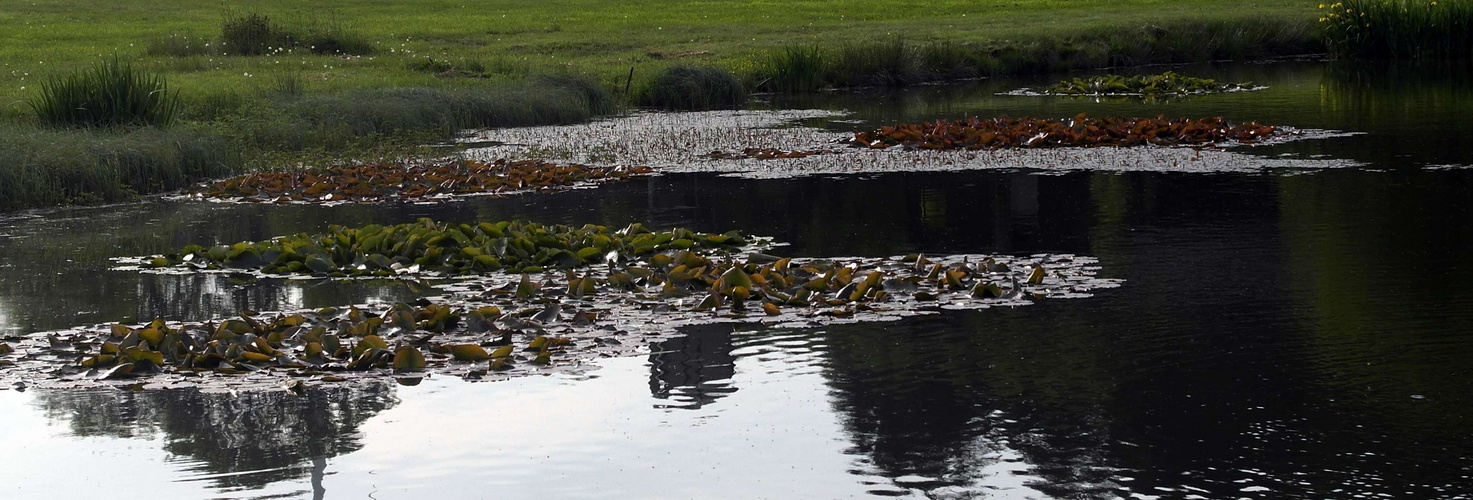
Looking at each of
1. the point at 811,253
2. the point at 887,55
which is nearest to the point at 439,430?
the point at 811,253

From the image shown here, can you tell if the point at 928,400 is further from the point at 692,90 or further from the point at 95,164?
the point at 692,90

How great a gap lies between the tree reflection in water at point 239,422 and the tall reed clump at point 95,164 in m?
8.99

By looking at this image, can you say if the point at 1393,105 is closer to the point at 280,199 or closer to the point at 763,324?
the point at 280,199

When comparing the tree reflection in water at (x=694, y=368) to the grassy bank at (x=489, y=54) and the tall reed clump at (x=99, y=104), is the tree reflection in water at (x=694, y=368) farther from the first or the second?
the tall reed clump at (x=99, y=104)

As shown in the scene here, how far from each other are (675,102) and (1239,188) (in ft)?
46.2

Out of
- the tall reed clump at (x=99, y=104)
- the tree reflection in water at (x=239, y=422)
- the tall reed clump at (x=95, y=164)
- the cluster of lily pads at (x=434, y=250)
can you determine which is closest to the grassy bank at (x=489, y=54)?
the tall reed clump at (x=95, y=164)

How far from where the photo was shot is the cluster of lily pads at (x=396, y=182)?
17.0m

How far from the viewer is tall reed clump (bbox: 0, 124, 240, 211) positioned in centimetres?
1655

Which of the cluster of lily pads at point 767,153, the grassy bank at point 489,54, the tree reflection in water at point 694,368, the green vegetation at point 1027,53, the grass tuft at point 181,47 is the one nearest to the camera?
the tree reflection in water at point 694,368

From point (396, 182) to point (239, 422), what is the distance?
9.96m

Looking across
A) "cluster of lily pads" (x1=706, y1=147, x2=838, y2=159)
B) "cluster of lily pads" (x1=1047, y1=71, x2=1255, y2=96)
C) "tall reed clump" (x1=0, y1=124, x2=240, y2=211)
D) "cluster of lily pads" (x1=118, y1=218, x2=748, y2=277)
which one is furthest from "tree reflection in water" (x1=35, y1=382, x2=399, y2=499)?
"cluster of lily pads" (x1=1047, y1=71, x2=1255, y2=96)

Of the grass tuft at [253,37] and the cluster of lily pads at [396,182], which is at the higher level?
the grass tuft at [253,37]

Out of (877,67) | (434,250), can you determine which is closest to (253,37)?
(877,67)

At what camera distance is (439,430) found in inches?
298
